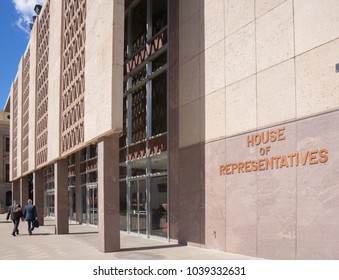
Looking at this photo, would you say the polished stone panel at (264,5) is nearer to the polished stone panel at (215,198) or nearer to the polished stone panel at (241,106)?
the polished stone panel at (241,106)

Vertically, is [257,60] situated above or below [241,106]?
above

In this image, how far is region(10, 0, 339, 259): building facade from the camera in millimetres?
9930

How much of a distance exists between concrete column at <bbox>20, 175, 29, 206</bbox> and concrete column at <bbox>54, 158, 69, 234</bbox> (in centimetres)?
1536

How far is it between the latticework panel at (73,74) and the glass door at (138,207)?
3.20 m

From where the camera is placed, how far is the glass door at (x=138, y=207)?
18.0m

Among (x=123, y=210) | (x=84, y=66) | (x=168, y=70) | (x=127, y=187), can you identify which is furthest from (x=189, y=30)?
(x=123, y=210)

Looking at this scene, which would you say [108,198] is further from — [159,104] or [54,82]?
[54,82]

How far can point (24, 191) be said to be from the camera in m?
36.0

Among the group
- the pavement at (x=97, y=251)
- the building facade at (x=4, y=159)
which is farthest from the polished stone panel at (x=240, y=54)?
the building facade at (x=4, y=159)

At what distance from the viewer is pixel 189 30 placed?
15289 millimetres

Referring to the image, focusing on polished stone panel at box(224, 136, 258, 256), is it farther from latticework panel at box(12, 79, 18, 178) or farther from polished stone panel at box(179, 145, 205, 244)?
latticework panel at box(12, 79, 18, 178)

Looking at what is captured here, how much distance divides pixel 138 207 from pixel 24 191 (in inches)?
817

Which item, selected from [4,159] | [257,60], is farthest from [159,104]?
[4,159]

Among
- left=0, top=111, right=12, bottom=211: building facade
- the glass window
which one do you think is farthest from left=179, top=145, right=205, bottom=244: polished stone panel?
left=0, top=111, right=12, bottom=211: building facade
